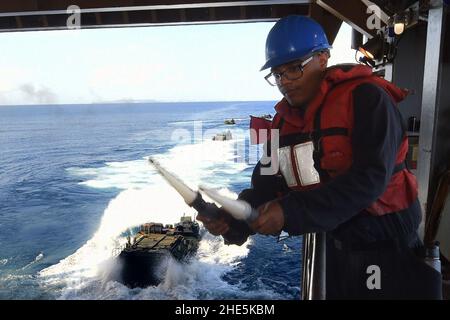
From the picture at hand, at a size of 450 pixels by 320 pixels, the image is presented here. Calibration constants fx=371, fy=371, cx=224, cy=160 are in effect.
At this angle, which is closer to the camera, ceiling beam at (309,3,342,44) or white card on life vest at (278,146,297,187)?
white card on life vest at (278,146,297,187)

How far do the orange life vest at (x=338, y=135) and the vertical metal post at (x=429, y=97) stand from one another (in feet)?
6.66

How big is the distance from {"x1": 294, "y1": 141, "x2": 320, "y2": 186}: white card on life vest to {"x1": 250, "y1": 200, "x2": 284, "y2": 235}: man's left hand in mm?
273

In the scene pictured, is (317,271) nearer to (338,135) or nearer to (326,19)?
(338,135)

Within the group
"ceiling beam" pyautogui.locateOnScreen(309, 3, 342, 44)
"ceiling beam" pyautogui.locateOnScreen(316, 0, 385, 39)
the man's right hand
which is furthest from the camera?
"ceiling beam" pyautogui.locateOnScreen(309, 3, 342, 44)

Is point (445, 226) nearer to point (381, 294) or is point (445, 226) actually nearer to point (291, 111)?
point (381, 294)

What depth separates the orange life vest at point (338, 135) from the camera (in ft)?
3.51

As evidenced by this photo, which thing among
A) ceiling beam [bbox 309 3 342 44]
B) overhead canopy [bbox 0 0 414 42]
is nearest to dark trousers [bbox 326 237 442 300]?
overhead canopy [bbox 0 0 414 42]

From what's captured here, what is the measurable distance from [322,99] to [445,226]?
258cm

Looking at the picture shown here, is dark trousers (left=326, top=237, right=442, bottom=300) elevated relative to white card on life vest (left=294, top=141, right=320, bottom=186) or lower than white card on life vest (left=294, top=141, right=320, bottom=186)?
lower

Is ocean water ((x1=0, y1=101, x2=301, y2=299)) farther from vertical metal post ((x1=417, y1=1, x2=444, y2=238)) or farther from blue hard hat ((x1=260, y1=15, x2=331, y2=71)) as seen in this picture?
blue hard hat ((x1=260, y1=15, x2=331, y2=71))

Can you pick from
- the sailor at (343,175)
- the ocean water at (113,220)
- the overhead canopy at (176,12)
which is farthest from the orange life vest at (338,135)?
the ocean water at (113,220)

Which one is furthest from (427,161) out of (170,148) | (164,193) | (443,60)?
(170,148)

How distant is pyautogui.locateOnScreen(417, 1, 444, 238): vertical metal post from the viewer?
2.77m

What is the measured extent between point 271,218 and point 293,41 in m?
0.60
